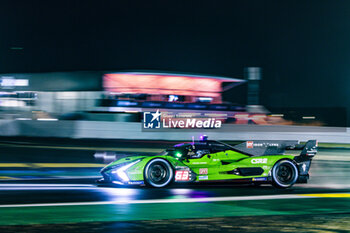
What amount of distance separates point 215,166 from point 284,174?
63.5 inches

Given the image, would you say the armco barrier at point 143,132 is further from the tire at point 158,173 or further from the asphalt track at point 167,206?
the tire at point 158,173

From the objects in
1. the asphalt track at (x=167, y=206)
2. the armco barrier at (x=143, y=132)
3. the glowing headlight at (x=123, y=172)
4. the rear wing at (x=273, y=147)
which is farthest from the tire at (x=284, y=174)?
the armco barrier at (x=143, y=132)

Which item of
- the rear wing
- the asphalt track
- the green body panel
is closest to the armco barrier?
the asphalt track

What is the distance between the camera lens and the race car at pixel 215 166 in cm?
938

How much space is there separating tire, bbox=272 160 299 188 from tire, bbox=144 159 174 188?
2.31 metres

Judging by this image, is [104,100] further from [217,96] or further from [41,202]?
[41,202]

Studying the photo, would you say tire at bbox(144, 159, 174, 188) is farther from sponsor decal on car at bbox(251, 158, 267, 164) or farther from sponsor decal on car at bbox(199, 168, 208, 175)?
sponsor decal on car at bbox(251, 158, 267, 164)

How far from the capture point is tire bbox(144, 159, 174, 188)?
30.6 feet

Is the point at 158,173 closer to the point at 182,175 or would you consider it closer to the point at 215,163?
the point at 182,175

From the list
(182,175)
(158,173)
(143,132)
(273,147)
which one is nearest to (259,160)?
(273,147)

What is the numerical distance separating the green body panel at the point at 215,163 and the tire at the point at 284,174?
0.12 m

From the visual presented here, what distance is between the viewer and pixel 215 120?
2927 centimetres

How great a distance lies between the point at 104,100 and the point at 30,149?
67.6 feet

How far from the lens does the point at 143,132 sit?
27328 mm
